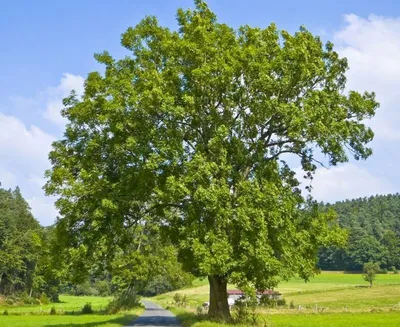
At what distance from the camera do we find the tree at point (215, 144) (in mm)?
23719

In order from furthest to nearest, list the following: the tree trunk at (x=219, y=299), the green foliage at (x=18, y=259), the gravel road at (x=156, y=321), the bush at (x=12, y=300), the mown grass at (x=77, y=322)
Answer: the green foliage at (x=18, y=259) < the bush at (x=12, y=300) < the mown grass at (x=77, y=322) < the gravel road at (x=156, y=321) < the tree trunk at (x=219, y=299)

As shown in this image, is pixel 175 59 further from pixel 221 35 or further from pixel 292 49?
pixel 292 49

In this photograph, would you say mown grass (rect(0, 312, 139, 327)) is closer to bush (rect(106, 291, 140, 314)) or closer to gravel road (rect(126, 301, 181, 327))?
gravel road (rect(126, 301, 181, 327))

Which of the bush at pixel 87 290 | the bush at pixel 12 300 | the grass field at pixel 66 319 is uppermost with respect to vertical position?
the grass field at pixel 66 319

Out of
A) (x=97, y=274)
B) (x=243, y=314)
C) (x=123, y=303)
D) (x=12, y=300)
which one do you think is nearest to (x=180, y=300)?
(x=123, y=303)

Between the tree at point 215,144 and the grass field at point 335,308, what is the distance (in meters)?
3.97

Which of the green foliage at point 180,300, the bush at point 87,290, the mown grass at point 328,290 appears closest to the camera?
the green foliage at point 180,300

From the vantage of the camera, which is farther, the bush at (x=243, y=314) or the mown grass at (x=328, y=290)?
the mown grass at (x=328, y=290)

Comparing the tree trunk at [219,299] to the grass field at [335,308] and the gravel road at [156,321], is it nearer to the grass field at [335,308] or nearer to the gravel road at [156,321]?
the grass field at [335,308]

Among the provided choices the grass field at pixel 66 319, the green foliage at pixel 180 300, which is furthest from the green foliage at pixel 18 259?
the grass field at pixel 66 319

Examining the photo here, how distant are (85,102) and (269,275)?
1511 centimetres

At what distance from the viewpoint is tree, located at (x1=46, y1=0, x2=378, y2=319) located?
934 inches

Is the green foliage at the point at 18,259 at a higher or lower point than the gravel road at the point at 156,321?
higher

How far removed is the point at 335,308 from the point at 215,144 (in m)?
39.6
